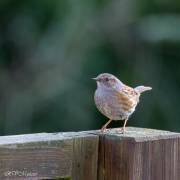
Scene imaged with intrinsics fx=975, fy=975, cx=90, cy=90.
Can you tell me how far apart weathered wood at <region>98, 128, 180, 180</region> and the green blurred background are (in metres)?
8.22

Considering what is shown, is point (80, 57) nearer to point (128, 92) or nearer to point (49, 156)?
point (128, 92)

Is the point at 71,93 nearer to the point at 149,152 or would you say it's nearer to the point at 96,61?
the point at 96,61

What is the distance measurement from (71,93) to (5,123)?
1.05m

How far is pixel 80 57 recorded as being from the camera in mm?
12648

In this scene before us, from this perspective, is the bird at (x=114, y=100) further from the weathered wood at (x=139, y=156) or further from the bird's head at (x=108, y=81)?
the weathered wood at (x=139, y=156)

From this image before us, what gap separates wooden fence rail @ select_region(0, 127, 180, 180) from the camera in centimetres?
338

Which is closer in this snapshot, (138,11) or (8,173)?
(8,173)

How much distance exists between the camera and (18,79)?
1273 centimetres

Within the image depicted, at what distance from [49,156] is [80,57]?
9.21 meters

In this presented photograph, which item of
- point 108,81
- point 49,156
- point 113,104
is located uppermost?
point 108,81

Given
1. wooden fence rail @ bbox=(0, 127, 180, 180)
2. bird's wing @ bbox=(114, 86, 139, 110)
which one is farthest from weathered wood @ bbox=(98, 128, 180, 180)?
bird's wing @ bbox=(114, 86, 139, 110)

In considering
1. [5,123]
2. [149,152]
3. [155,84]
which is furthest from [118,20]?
[149,152]

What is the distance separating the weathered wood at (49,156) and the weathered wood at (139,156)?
46mm

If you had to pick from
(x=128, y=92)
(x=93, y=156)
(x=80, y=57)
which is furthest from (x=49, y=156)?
(x=80, y=57)
